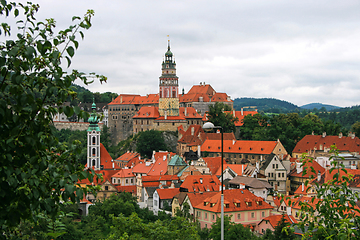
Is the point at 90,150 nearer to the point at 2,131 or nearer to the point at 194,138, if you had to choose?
→ the point at 194,138

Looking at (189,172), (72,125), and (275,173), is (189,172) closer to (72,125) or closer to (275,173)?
(275,173)

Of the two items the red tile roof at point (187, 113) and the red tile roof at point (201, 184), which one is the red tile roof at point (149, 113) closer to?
the red tile roof at point (187, 113)

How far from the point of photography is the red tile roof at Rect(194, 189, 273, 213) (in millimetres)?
43634

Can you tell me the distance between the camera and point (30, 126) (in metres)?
5.89

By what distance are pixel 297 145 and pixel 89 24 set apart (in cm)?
7124

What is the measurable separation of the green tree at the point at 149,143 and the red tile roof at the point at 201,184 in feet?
73.3

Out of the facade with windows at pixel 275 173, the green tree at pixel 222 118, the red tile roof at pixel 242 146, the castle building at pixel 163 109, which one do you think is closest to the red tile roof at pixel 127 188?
the red tile roof at pixel 242 146

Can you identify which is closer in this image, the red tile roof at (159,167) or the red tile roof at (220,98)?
the red tile roof at (159,167)

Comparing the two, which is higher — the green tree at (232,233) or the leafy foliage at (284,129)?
the leafy foliage at (284,129)

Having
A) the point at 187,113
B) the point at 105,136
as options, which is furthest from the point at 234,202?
the point at 105,136

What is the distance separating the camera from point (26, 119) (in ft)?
19.5

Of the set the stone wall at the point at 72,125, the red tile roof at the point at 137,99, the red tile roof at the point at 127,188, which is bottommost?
the red tile roof at the point at 127,188

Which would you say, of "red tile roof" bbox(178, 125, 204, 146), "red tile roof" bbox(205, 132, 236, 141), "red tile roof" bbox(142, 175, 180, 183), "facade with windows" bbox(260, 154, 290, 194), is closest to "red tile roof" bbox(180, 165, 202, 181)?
"red tile roof" bbox(142, 175, 180, 183)

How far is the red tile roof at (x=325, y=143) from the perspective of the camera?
70.2 meters
